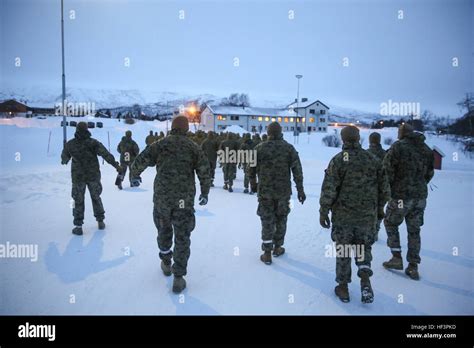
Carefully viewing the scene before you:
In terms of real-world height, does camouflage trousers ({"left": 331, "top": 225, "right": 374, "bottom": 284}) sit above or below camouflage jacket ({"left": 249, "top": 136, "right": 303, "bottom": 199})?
below

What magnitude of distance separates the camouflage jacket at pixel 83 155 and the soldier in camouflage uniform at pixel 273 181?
11.2 ft

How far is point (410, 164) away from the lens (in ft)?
15.8

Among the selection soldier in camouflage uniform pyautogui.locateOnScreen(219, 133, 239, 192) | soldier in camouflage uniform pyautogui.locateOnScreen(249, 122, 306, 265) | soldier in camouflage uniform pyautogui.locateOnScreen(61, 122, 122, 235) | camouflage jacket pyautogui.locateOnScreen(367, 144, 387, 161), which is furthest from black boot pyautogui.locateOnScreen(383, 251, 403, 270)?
soldier in camouflage uniform pyautogui.locateOnScreen(219, 133, 239, 192)

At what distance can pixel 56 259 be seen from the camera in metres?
5.28

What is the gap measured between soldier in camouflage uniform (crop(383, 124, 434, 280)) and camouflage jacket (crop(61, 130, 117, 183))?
5.56m

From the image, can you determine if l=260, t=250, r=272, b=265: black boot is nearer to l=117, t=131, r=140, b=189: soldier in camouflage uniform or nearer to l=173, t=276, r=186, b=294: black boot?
l=173, t=276, r=186, b=294: black boot

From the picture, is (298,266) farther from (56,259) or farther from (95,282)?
(56,259)

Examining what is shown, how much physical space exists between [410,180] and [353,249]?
1.68m

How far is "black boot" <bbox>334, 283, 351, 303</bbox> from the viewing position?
162 inches

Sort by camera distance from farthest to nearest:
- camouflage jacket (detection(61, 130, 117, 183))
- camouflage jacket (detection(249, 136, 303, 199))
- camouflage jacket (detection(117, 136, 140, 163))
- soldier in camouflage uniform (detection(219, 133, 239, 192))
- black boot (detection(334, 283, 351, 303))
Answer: soldier in camouflage uniform (detection(219, 133, 239, 192))
camouflage jacket (detection(117, 136, 140, 163))
camouflage jacket (detection(61, 130, 117, 183))
camouflage jacket (detection(249, 136, 303, 199))
black boot (detection(334, 283, 351, 303))

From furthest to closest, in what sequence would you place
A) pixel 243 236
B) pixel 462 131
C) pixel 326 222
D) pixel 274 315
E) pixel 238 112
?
pixel 238 112 → pixel 462 131 → pixel 243 236 → pixel 326 222 → pixel 274 315

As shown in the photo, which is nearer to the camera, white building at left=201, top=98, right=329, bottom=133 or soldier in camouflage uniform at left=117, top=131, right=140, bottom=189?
soldier in camouflage uniform at left=117, top=131, right=140, bottom=189
